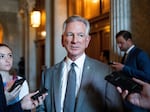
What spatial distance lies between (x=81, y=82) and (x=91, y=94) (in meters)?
0.11

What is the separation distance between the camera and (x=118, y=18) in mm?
4938

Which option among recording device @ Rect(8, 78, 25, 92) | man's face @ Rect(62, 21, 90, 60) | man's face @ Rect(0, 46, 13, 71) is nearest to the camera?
man's face @ Rect(62, 21, 90, 60)

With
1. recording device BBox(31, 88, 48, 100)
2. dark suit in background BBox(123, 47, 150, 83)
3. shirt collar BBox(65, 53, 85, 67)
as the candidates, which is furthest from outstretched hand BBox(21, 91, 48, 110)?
dark suit in background BBox(123, 47, 150, 83)

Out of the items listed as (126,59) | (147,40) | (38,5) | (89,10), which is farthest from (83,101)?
(38,5)

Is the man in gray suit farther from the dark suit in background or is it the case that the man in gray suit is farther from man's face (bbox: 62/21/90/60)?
the dark suit in background

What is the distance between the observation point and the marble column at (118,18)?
4891 mm

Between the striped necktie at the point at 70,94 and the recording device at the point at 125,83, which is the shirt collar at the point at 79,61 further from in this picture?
the recording device at the point at 125,83

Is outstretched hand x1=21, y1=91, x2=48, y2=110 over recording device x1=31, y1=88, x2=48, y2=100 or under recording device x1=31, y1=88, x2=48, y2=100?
under

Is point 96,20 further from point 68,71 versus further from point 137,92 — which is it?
point 137,92

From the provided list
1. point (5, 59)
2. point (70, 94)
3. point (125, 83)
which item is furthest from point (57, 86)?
point (5, 59)

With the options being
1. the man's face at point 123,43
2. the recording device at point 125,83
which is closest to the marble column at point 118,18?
the man's face at point 123,43

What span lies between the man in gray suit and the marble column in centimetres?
257

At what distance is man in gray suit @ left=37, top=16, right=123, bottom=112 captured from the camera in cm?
220

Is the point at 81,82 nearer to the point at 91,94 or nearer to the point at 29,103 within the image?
the point at 91,94
